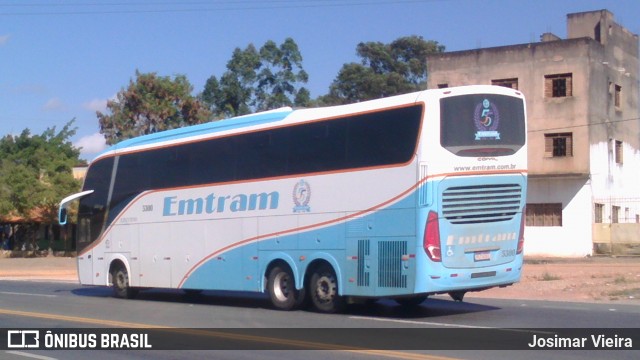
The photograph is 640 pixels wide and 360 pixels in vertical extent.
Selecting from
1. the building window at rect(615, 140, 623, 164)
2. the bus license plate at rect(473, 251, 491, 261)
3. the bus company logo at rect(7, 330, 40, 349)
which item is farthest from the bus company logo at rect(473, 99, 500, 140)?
the building window at rect(615, 140, 623, 164)

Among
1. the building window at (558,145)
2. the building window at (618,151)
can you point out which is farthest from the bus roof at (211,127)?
the building window at (618,151)

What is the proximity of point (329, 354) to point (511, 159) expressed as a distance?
20.3ft

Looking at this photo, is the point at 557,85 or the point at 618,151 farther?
the point at 618,151

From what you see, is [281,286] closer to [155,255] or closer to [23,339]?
[155,255]

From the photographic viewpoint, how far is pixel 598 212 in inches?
1593

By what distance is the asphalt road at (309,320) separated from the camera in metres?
12.2

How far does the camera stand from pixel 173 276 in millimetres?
21484

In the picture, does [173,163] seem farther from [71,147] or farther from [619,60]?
[71,147]

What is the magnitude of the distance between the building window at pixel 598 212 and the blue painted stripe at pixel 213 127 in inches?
975

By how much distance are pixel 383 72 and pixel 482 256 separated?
2185 inches

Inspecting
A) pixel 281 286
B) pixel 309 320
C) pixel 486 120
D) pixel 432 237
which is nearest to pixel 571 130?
pixel 281 286

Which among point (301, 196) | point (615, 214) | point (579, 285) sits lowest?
point (579, 285)

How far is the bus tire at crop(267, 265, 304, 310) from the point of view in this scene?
60.0 ft

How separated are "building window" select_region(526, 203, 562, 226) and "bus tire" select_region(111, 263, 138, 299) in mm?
23252
